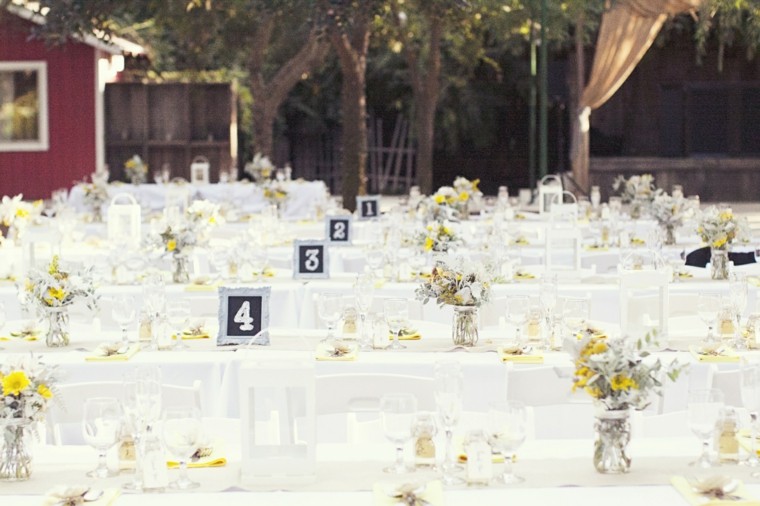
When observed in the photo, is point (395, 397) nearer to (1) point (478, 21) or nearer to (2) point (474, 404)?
(2) point (474, 404)

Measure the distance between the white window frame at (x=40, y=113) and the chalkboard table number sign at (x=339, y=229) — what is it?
11182 millimetres

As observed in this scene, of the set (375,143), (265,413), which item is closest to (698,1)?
(265,413)

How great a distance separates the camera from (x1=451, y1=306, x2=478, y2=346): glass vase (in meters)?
6.09

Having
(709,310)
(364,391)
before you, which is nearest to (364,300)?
(364,391)

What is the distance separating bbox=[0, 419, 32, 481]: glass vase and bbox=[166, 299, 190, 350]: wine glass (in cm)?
198

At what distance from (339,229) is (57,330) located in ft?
13.4

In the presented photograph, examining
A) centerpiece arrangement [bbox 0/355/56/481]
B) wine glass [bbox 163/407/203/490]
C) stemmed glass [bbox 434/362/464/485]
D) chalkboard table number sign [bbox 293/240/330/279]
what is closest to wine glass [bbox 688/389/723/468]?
stemmed glass [bbox 434/362/464/485]

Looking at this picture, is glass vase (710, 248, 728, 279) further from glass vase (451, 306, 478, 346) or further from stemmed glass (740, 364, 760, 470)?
stemmed glass (740, 364, 760, 470)

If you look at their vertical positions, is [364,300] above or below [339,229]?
below

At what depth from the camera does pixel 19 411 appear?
13.0 ft

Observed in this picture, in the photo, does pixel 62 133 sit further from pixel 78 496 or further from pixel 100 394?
pixel 78 496

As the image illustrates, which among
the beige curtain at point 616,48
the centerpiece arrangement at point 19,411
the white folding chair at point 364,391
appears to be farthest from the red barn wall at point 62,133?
the centerpiece arrangement at point 19,411

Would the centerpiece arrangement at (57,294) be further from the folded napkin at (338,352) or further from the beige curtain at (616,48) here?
the beige curtain at (616,48)

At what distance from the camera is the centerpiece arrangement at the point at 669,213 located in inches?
391
